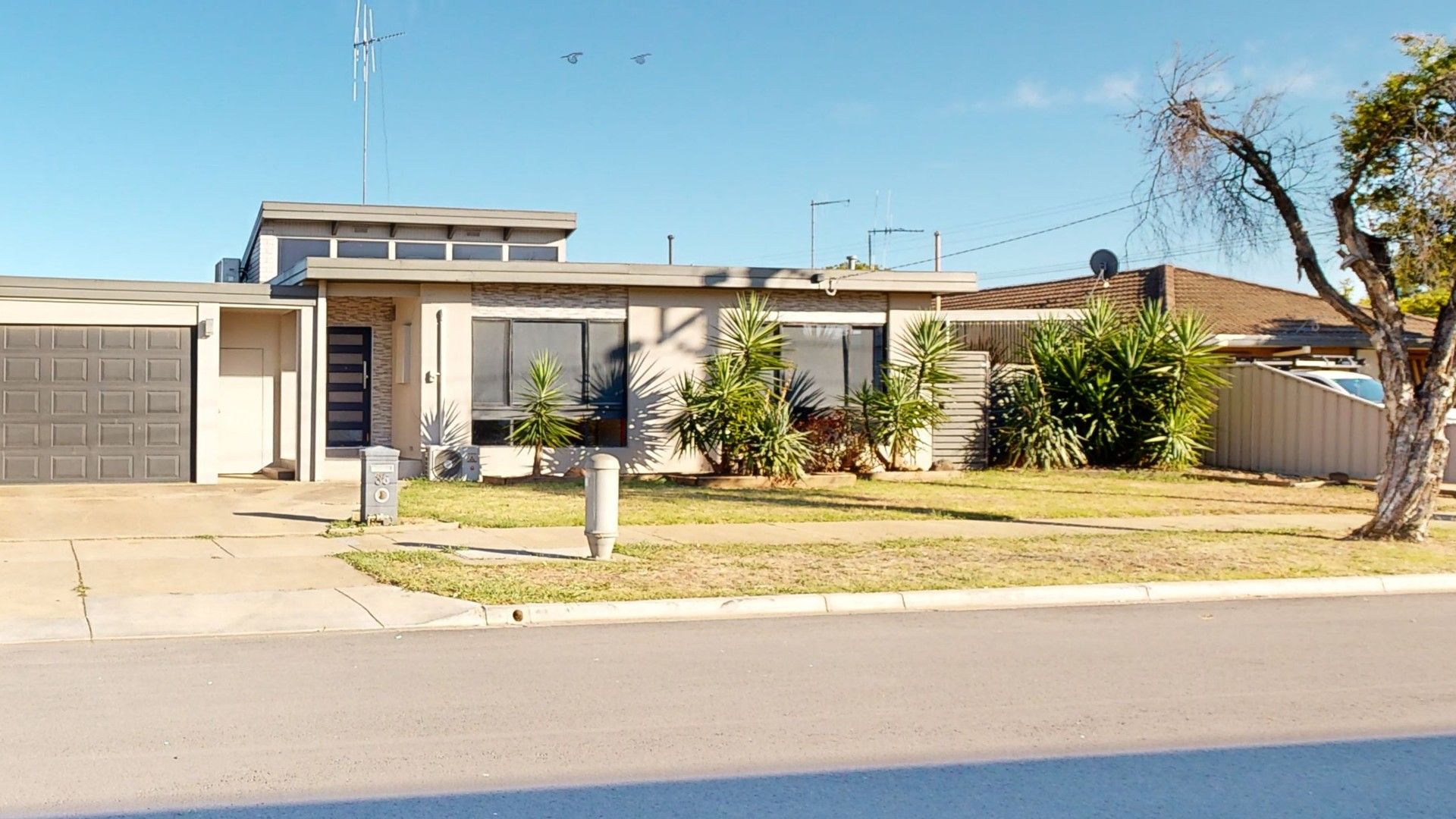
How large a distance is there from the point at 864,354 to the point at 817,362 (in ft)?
2.70

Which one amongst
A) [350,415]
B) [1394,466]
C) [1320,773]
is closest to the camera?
[1320,773]

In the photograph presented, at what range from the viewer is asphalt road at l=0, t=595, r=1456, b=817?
19.0 ft

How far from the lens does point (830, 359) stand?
2245 cm

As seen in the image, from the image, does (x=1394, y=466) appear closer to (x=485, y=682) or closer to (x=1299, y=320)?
(x=485, y=682)

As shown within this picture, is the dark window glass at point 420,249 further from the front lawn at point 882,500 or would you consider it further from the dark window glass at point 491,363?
the front lawn at point 882,500

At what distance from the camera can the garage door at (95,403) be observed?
19.4m

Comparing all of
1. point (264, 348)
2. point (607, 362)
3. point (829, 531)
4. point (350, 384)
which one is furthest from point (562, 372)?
point (829, 531)

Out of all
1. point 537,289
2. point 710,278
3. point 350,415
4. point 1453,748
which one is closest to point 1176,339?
point 710,278

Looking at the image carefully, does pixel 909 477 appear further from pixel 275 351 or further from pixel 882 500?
pixel 275 351

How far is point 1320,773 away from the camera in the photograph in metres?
6.22

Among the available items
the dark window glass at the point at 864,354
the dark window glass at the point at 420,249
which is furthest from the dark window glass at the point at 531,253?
the dark window glass at the point at 864,354

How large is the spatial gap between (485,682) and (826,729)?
2134 millimetres

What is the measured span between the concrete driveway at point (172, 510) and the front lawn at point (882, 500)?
119 cm

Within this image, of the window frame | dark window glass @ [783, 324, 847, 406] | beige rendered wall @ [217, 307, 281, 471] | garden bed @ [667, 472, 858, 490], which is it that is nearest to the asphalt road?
garden bed @ [667, 472, 858, 490]
